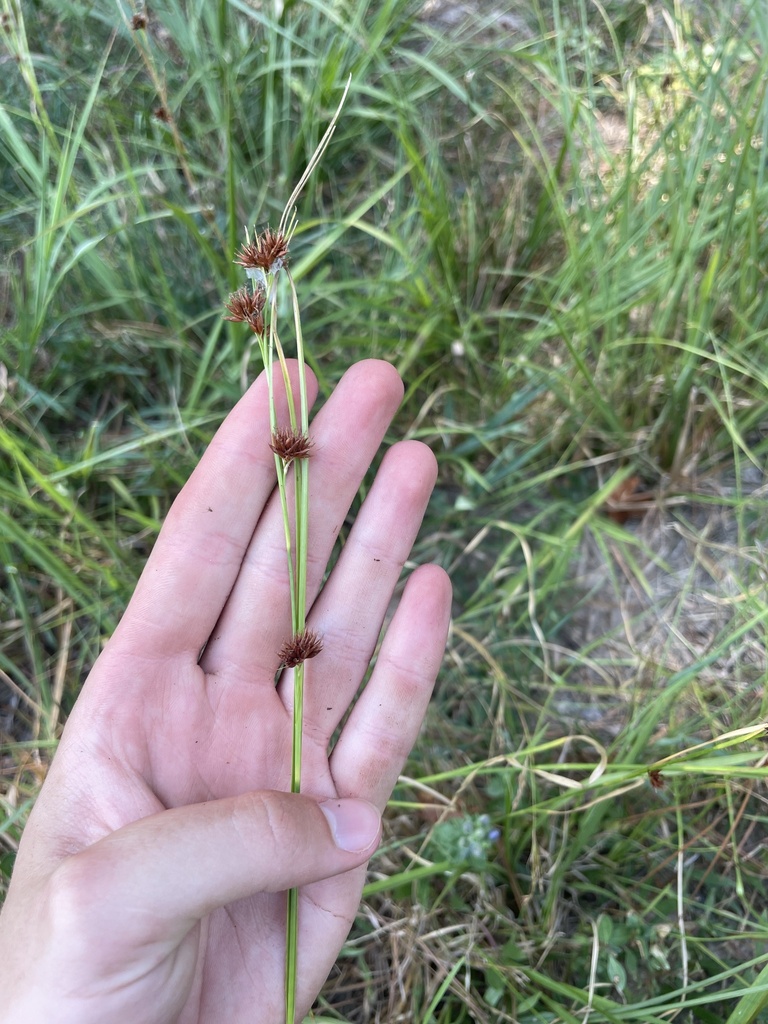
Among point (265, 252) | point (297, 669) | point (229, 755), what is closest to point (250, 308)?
point (265, 252)

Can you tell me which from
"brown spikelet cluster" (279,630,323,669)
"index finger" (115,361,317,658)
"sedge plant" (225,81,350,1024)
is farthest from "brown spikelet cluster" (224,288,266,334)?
"brown spikelet cluster" (279,630,323,669)

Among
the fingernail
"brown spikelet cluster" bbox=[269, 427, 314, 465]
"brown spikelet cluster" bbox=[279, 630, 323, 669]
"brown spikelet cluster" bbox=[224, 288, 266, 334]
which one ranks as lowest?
the fingernail

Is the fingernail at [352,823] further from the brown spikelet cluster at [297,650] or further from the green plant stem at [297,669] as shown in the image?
the brown spikelet cluster at [297,650]

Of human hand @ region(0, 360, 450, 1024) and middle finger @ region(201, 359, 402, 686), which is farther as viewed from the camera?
middle finger @ region(201, 359, 402, 686)

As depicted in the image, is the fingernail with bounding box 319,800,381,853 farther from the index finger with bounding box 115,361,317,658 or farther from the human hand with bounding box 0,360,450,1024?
the index finger with bounding box 115,361,317,658

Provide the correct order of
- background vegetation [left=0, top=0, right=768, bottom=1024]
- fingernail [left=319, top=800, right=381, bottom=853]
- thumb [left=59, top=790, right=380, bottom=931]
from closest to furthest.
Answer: thumb [left=59, top=790, right=380, bottom=931] < fingernail [left=319, top=800, right=381, bottom=853] < background vegetation [left=0, top=0, right=768, bottom=1024]

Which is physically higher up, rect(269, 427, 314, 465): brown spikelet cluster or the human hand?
rect(269, 427, 314, 465): brown spikelet cluster

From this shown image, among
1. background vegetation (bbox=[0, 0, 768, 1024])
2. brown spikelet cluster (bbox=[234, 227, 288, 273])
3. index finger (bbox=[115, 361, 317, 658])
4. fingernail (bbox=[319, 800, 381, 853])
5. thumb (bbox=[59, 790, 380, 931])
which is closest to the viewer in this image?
thumb (bbox=[59, 790, 380, 931])
